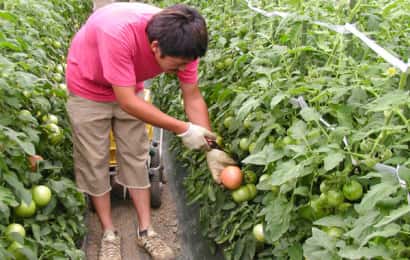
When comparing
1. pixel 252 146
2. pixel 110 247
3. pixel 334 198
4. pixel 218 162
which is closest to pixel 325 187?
pixel 334 198

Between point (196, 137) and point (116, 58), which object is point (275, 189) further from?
point (116, 58)

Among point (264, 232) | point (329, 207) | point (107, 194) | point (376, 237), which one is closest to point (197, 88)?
point (107, 194)

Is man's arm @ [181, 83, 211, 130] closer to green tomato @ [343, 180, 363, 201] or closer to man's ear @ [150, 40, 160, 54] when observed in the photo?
man's ear @ [150, 40, 160, 54]

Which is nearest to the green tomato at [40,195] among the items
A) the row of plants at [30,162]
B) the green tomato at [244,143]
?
the row of plants at [30,162]

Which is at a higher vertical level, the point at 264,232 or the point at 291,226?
the point at 291,226

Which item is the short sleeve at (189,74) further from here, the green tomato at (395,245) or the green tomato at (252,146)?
the green tomato at (395,245)

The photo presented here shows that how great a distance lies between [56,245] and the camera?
2.15 m

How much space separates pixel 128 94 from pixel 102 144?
58cm

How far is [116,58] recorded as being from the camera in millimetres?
2551

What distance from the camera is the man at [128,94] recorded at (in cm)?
247

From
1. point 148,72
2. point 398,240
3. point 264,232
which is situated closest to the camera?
point 398,240

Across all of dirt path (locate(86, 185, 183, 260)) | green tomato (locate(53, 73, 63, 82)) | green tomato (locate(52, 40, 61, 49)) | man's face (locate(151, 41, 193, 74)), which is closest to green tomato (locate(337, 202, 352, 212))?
man's face (locate(151, 41, 193, 74))

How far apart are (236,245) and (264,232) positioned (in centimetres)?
40

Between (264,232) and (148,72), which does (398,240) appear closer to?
(264,232)
